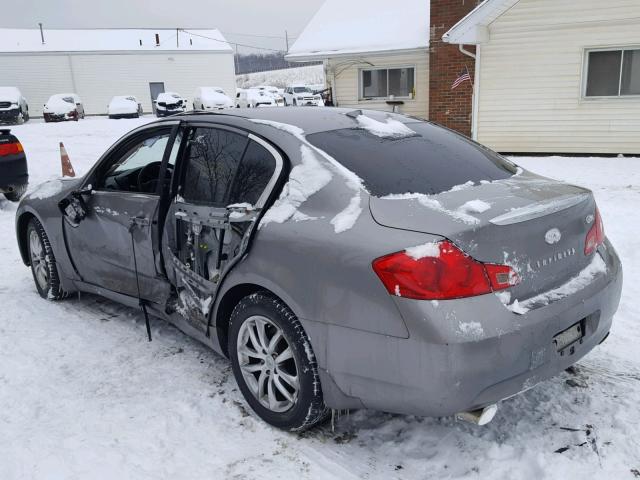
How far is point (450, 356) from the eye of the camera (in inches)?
87.4

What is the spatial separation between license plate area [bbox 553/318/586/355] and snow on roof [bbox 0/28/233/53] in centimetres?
4250

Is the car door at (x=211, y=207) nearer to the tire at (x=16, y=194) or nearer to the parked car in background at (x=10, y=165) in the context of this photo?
the parked car in background at (x=10, y=165)

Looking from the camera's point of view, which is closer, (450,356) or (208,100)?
(450,356)

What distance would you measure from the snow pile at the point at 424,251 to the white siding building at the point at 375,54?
44.0 ft

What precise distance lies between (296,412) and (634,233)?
4573 mm

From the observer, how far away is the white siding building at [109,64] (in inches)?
1531

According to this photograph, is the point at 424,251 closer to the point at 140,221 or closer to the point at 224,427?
the point at 224,427

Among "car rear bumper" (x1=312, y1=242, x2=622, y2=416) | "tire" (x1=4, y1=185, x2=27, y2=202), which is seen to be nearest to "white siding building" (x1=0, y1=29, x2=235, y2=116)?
"tire" (x1=4, y1=185, x2=27, y2=202)

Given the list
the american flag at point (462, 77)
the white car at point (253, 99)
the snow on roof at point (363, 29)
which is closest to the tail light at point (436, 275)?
the american flag at point (462, 77)

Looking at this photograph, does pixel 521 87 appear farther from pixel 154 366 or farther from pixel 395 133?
pixel 154 366

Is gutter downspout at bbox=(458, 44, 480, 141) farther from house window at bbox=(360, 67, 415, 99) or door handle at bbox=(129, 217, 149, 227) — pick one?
door handle at bbox=(129, 217, 149, 227)

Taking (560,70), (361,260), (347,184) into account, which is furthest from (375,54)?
(361,260)

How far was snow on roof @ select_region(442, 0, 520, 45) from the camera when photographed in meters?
11.3

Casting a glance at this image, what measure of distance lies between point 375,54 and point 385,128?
42.0 feet
